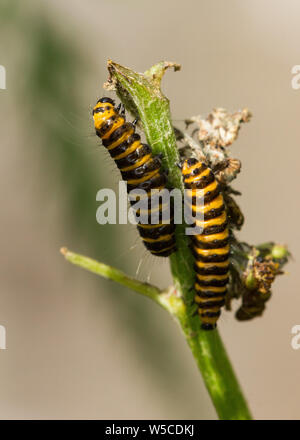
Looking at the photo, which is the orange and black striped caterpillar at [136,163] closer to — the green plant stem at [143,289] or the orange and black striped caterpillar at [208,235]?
the orange and black striped caterpillar at [208,235]

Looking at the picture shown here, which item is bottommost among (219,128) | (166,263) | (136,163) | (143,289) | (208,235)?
(143,289)

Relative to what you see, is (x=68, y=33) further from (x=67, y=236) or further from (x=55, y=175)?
(x=67, y=236)

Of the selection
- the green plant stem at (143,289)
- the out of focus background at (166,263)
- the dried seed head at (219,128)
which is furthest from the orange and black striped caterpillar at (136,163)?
the out of focus background at (166,263)

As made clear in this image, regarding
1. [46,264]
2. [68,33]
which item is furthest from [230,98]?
[68,33]

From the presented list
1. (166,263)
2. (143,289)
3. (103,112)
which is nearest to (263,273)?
(143,289)

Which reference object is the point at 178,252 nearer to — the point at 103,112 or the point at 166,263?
the point at 103,112

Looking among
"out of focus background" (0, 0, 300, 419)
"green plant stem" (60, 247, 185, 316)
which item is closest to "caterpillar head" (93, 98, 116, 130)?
"green plant stem" (60, 247, 185, 316)

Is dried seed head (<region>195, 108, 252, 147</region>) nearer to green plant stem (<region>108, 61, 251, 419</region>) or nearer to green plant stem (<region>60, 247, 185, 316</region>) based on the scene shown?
green plant stem (<region>108, 61, 251, 419</region>)
